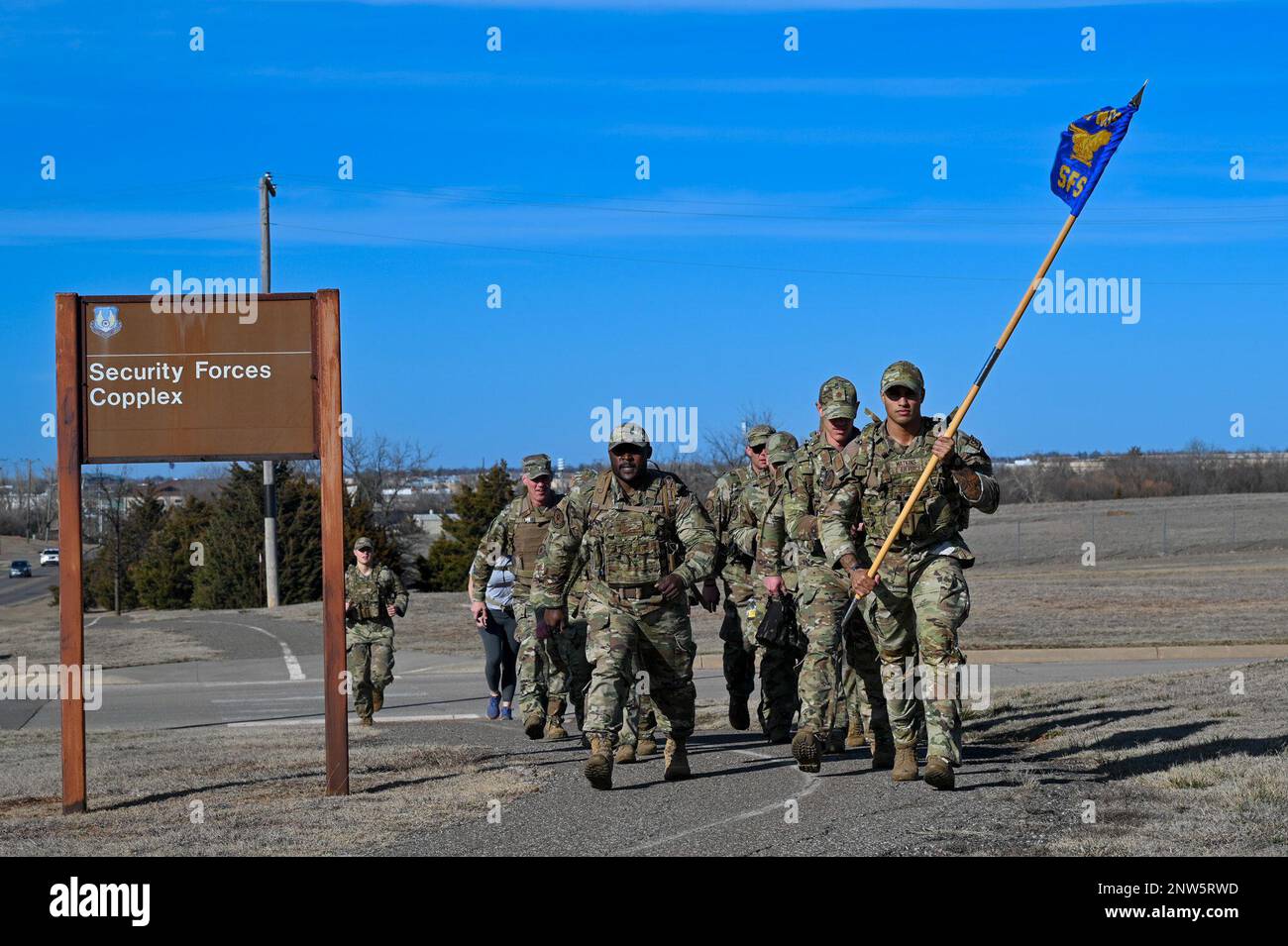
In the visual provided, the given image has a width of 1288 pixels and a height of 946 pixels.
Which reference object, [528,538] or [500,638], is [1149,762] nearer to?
[528,538]

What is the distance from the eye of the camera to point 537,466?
41.9 ft

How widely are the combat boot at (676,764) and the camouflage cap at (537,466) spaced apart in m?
3.33

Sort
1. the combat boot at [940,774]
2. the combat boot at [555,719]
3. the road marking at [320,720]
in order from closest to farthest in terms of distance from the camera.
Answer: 1. the combat boot at [940,774]
2. the combat boot at [555,719]
3. the road marking at [320,720]

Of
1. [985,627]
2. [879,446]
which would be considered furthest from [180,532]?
[879,446]

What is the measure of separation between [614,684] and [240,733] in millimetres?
6589

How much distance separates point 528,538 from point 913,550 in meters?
4.55

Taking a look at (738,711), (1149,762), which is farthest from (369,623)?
(1149,762)

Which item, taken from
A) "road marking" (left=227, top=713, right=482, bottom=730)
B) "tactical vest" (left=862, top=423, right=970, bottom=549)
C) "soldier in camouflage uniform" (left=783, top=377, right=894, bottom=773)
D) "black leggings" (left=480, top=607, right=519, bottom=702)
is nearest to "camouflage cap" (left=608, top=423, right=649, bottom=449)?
"soldier in camouflage uniform" (left=783, top=377, right=894, bottom=773)

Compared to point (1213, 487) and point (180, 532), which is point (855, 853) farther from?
point (1213, 487)

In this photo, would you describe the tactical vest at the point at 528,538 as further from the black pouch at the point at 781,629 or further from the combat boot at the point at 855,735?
the combat boot at the point at 855,735

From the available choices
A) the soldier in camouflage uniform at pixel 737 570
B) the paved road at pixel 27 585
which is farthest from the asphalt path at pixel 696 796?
the paved road at pixel 27 585

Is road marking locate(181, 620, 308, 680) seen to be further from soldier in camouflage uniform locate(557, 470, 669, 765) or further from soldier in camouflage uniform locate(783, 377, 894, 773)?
soldier in camouflage uniform locate(783, 377, 894, 773)

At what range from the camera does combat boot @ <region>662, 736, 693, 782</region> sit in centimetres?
985

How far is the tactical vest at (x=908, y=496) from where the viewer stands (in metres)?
9.02
